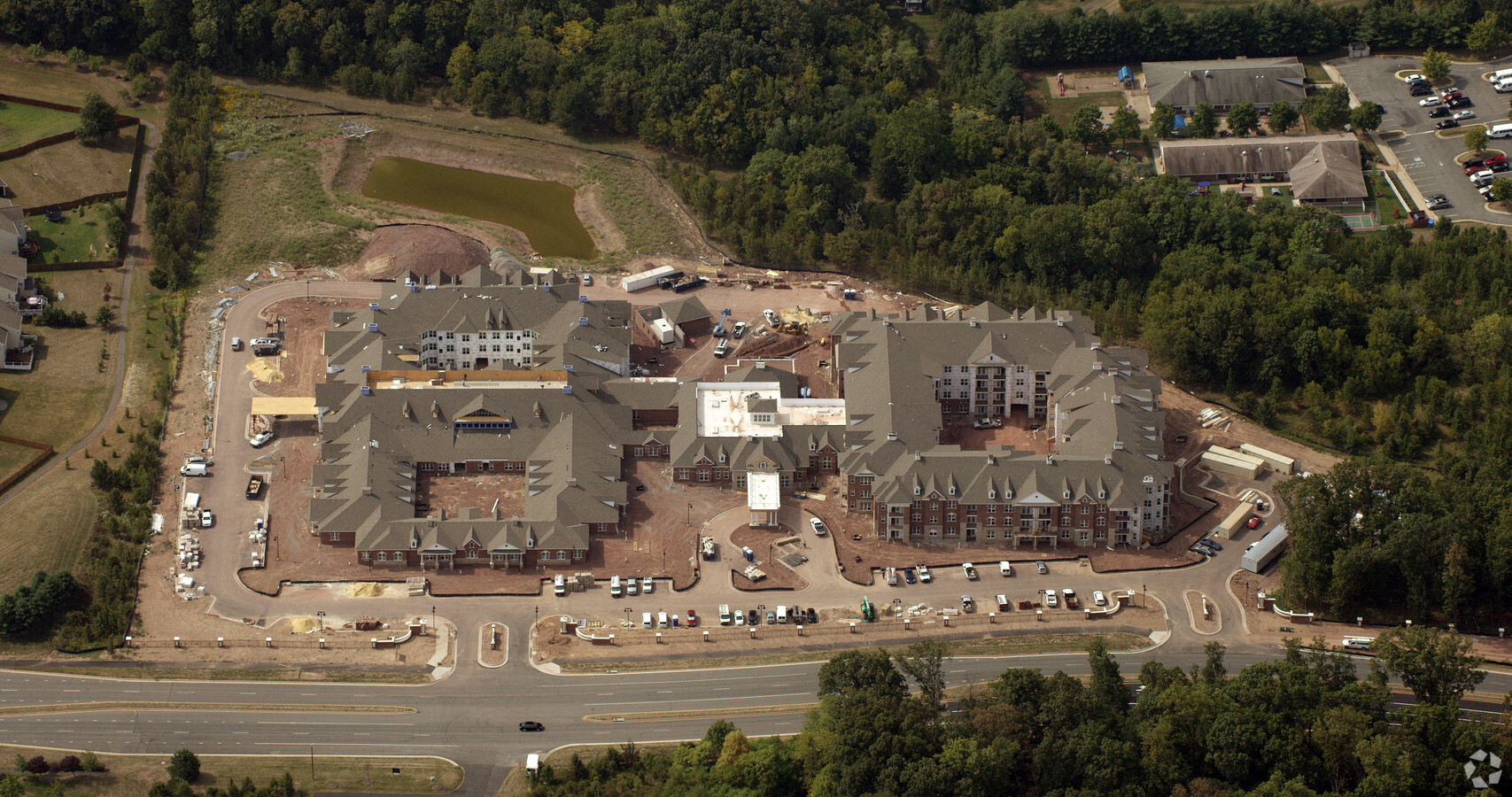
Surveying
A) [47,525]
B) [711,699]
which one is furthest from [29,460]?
[711,699]

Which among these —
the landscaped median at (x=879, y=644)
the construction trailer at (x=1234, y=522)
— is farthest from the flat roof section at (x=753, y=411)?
the construction trailer at (x=1234, y=522)

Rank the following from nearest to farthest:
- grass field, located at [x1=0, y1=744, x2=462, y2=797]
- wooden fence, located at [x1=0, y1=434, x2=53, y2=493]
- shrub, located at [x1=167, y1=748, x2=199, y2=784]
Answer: shrub, located at [x1=167, y1=748, x2=199, y2=784]
grass field, located at [x1=0, y1=744, x2=462, y2=797]
wooden fence, located at [x1=0, y1=434, x2=53, y2=493]

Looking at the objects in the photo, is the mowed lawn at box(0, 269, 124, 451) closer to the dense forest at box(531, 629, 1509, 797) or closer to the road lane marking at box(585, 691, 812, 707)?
the road lane marking at box(585, 691, 812, 707)

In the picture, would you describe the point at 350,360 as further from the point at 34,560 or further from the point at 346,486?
the point at 34,560

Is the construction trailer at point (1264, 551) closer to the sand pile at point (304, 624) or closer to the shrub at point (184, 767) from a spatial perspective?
the sand pile at point (304, 624)

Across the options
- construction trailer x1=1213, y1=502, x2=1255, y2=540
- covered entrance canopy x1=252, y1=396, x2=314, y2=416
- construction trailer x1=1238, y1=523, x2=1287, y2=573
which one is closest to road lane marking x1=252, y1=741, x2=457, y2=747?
covered entrance canopy x1=252, y1=396, x2=314, y2=416

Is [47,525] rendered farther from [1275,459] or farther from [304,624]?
[1275,459]
